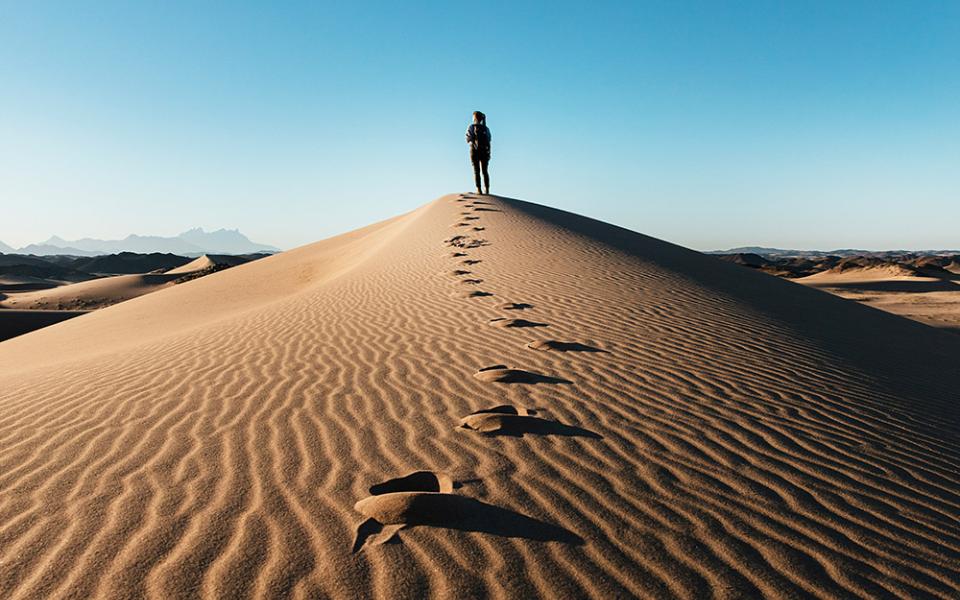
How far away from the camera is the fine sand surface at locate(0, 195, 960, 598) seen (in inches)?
86.2

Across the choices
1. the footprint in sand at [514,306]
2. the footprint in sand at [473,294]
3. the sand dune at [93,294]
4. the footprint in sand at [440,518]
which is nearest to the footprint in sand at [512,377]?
the footprint in sand at [440,518]

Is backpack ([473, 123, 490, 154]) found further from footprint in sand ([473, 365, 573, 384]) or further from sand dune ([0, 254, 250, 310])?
sand dune ([0, 254, 250, 310])

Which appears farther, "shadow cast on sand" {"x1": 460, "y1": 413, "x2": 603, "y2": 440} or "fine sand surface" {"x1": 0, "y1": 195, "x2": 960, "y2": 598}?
"shadow cast on sand" {"x1": 460, "y1": 413, "x2": 603, "y2": 440}

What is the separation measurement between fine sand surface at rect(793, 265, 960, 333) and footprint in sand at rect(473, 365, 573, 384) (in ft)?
45.3

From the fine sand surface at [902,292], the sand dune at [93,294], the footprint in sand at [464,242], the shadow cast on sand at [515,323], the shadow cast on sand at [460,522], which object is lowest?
the fine sand surface at [902,292]

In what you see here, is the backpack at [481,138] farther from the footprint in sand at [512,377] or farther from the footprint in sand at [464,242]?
the footprint in sand at [512,377]

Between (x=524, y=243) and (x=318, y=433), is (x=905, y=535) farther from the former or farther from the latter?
(x=524, y=243)

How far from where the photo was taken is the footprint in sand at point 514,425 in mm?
3477

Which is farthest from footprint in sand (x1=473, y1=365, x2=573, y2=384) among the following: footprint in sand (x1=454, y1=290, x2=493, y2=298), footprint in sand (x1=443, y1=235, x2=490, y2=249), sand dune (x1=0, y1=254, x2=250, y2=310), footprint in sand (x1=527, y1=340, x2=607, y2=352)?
sand dune (x1=0, y1=254, x2=250, y2=310)

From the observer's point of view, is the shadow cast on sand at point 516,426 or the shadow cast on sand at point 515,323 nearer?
the shadow cast on sand at point 516,426

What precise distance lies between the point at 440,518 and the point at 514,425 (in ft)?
3.81

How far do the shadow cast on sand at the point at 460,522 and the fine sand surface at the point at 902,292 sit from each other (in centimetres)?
1548

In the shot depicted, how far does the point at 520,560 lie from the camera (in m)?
2.22

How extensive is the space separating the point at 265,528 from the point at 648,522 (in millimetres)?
1690
